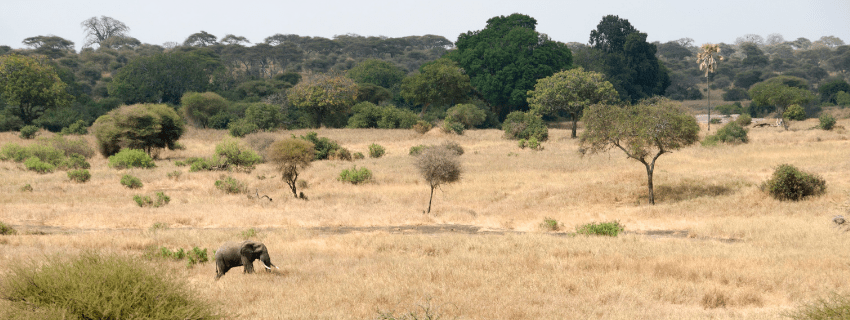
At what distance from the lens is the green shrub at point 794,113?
5684 centimetres

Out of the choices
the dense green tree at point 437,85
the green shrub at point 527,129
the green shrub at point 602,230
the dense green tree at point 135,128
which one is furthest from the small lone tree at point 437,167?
the dense green tree at point 437,85

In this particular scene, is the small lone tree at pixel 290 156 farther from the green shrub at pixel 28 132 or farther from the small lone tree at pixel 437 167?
the green shrub at pixel 28 132

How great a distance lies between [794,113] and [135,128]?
203 ft

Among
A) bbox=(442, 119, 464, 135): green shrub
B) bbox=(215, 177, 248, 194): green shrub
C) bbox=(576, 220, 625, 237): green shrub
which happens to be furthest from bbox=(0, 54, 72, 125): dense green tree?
bbox=(576, 220, 625, 237): green shrub

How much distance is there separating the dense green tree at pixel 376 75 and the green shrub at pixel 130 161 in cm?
4663

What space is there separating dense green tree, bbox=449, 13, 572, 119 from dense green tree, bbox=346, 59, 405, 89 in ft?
37.4

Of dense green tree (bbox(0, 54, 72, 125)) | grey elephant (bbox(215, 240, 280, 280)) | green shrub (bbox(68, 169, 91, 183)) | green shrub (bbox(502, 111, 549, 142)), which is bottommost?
green shrub (bbox(68, 169, 91, 183))

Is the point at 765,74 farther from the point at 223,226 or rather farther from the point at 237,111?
the point at 223,226

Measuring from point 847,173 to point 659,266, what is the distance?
799 inches

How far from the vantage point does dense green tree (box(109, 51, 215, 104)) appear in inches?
2758

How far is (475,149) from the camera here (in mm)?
44031

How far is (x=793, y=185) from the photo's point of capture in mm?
21469

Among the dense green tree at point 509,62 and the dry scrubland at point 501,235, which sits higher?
the dense green tree at point 509,62

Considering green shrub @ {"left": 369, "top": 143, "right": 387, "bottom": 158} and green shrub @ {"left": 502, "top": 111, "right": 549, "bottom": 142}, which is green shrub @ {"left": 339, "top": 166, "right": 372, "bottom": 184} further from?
green shrub @ {"left": 502, "top": 111, "right": 549, "bottom": 142}
